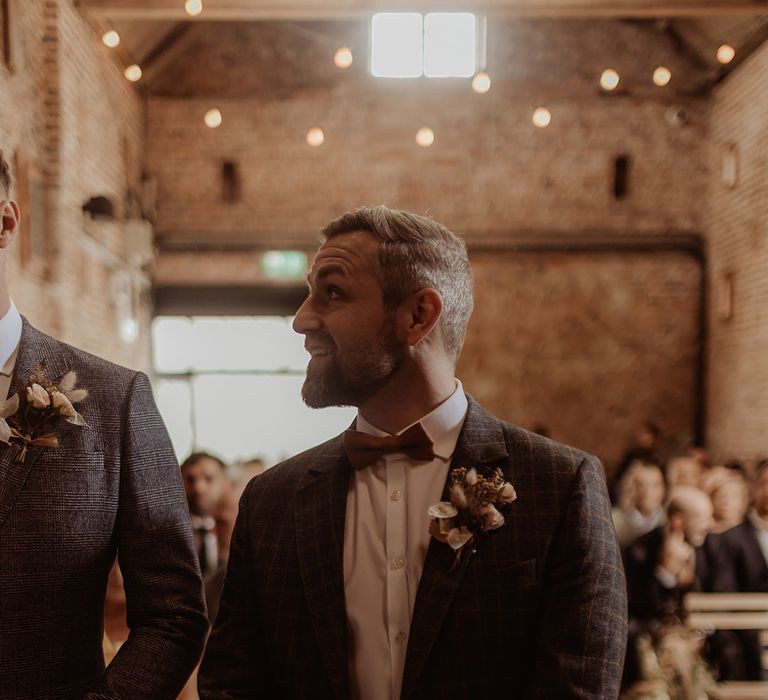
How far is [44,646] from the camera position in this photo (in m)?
1.58

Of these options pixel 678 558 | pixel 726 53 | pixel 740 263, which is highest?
pixel 726 53

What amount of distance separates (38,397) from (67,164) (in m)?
6.63

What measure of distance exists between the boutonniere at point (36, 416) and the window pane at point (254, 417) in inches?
365

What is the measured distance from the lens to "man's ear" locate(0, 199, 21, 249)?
1.64 metres

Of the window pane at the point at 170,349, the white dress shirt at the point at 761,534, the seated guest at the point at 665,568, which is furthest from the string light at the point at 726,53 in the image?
the window pane at the point at 170,349

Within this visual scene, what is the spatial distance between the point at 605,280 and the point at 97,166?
19.7ft

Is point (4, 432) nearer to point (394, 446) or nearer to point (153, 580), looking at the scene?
point (153, 580)

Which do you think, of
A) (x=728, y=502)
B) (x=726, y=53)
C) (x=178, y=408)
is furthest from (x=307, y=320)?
(x=178, y=408)

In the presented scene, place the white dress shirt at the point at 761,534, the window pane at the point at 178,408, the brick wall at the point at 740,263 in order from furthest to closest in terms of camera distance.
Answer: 1. the window pane at the point at 178,408
2. the brick wall at the point at 740,263
3. the white dress shirt at the point at 761,534

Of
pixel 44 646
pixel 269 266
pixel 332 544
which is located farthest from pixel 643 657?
pixel 269 266

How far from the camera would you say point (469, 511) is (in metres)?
1.64

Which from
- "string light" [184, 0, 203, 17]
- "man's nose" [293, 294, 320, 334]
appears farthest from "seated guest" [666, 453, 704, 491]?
"man's nose" [293, 294, 320, 334]

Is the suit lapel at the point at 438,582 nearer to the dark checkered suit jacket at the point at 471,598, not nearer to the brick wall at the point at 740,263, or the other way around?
the dark checkered suit jacket at the point at 471,598

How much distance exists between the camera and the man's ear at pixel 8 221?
1642 millimetres
